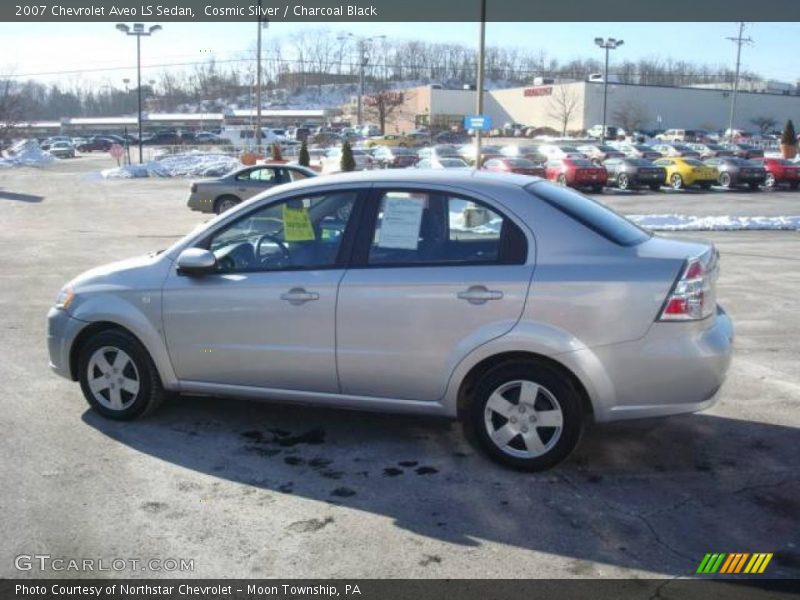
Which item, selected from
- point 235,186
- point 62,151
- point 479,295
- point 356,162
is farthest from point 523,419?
point 62,151

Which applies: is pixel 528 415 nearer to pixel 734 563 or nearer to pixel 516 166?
pixel 734 563

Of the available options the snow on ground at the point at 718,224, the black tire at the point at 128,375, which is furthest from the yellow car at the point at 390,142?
the black tire at the point at 128,375

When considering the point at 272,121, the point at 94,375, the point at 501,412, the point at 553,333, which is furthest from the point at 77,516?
the point at 272,121

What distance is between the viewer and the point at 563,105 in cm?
10206

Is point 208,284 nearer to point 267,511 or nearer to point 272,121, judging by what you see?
point 267,511

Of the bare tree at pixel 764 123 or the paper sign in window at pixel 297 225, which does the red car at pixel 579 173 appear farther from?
the bare tree at pixel 764 123

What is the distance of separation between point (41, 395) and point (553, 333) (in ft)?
13.0

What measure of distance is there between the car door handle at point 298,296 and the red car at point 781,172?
33092mm

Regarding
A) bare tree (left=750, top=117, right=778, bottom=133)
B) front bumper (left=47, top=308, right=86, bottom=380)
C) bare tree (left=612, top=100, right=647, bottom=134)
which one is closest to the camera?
front bumper (left=47, top=308, right=86, bottom=380)

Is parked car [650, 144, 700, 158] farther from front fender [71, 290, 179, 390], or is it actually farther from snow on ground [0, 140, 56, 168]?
front fender [71, 290, 179, 390]

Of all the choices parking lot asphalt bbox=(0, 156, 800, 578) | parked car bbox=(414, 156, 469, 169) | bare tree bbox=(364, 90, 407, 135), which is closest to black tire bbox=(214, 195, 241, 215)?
parked car bbox=(414, 156, 469, 169)

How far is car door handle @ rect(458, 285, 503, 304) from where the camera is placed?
427 centimetres

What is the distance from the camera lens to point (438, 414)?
4539 mm

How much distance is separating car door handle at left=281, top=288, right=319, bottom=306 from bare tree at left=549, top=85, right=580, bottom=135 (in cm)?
10020
